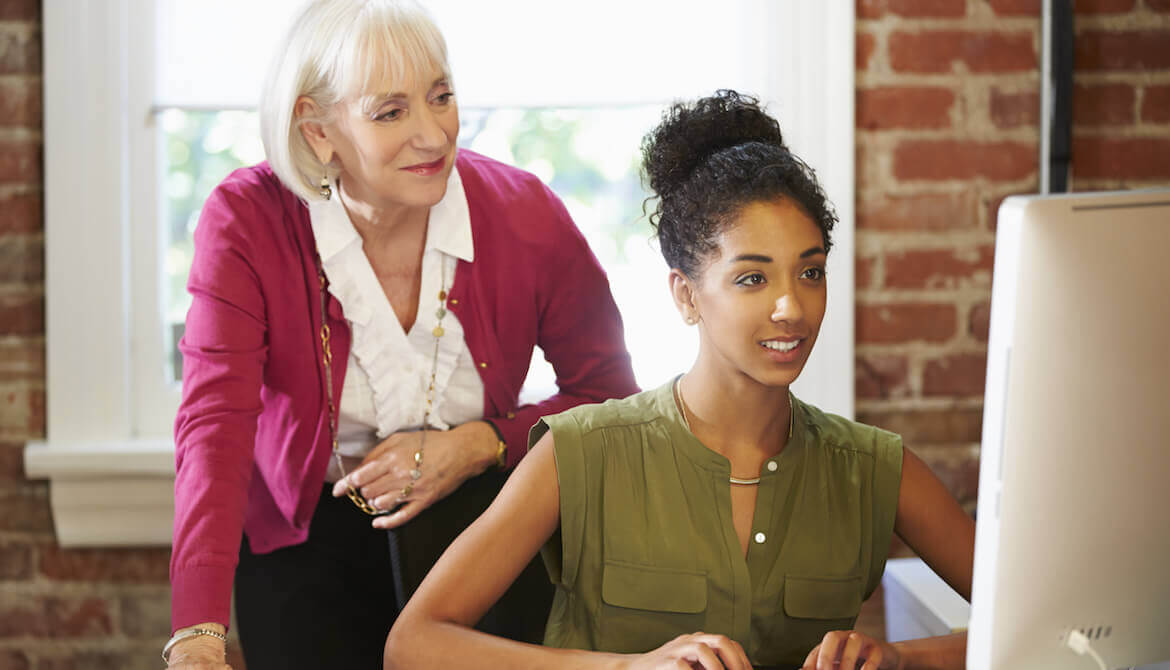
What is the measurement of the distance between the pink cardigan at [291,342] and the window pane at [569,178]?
36cm

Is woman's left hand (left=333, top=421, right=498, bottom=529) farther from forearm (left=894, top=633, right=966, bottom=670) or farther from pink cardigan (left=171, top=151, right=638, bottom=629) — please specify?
forearm (left=894, top=633, right=966, bottom=670)

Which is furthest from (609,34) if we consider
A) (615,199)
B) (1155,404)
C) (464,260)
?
(1155,404)

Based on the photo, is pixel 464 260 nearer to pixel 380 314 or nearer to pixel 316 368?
pixel 380 314

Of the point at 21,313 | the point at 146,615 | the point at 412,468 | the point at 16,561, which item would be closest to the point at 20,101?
the point at 21,313

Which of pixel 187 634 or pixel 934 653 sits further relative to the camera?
pixel 187 634

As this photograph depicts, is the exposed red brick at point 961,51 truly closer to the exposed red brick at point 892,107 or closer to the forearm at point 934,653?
the exposed red brick at point 892,107

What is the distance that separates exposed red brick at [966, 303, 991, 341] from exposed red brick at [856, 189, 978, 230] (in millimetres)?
140

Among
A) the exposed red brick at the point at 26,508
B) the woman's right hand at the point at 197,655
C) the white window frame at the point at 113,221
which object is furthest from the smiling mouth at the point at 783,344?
the exposed red brick at the point at 26,508

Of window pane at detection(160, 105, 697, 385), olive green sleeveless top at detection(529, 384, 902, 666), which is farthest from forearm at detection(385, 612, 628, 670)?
window pane at detection(160, 105, 697, 385)

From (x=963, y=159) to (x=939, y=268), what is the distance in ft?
0.59

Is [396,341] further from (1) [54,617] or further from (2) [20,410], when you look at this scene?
(1) [54,617]

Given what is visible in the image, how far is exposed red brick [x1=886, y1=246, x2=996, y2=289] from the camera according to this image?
1.83 metres

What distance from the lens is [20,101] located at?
179 centimetres

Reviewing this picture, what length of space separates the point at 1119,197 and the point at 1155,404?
135 millimetres
